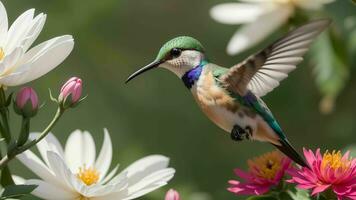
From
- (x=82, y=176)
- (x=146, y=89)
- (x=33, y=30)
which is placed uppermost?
(x=33, y=30)

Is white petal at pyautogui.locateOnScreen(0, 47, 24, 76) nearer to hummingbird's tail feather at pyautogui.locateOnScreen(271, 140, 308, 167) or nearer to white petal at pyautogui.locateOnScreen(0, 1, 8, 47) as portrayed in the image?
white petal at pyautogui.locateOnScreen(0, 1, 8, 47)

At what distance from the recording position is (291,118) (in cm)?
241

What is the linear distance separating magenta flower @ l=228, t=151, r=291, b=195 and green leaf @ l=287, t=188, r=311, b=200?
1.0 inches

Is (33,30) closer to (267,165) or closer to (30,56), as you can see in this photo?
(30,56)

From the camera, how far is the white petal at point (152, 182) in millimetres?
1002

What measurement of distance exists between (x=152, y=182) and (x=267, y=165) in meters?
0.15

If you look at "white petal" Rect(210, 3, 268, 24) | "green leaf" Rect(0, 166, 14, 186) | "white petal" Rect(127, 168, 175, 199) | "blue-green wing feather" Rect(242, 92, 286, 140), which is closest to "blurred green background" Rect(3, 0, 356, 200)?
"white petal" Rect(210, 3, 268, 24)

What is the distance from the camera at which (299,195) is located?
0.99 m

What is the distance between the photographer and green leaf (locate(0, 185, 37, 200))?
2.81 feet

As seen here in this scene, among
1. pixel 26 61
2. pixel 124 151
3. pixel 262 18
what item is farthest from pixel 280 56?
pixel 124 151

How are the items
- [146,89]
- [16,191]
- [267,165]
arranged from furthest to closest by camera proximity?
[146,89] < [267,165] < [16,191]

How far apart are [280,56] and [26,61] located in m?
0.31

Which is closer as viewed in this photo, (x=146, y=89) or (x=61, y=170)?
(x=61, y=170)

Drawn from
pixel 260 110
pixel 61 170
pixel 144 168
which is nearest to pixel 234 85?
pixel 260 110
